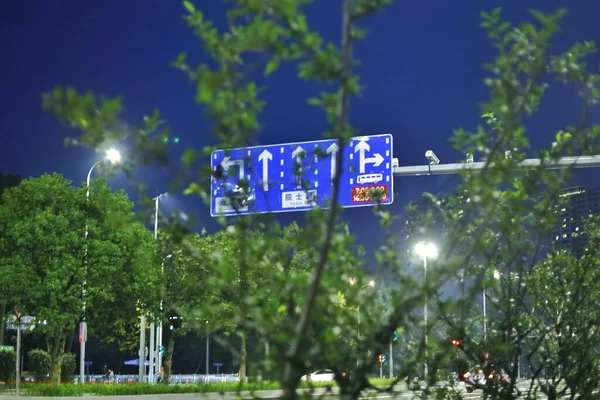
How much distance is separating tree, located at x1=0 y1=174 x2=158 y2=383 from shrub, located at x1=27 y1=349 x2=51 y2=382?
4424mm

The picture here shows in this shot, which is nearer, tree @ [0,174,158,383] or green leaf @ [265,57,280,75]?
green leaf @ [265,57,280,75]

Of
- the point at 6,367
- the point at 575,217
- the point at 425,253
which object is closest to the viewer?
the point at 425,253

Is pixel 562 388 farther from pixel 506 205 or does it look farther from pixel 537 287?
pixel 506 205

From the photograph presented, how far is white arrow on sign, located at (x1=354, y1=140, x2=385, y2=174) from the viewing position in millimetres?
18859

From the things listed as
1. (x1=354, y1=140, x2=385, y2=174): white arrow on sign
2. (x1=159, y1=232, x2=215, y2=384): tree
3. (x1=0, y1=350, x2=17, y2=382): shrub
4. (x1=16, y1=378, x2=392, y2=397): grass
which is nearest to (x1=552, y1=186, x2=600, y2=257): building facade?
(x1=159, y1=232, x2=215, y2=384): tree

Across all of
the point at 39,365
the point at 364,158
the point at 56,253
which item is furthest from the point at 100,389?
the point at 364,158

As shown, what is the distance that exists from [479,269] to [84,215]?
26062 mm

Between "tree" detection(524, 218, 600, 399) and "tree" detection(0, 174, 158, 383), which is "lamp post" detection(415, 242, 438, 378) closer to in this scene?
"tree" detection(524, 218, 600, 399)

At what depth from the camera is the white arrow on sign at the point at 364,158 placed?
742 inches

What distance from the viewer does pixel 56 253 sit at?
2916 centimetres

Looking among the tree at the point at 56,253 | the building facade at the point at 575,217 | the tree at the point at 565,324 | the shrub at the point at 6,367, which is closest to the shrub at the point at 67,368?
the shrub at the point at 6,367

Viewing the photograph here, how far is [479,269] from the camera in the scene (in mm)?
5695

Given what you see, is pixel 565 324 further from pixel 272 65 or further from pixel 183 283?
pixel 272 65

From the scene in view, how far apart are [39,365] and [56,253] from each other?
823cm
